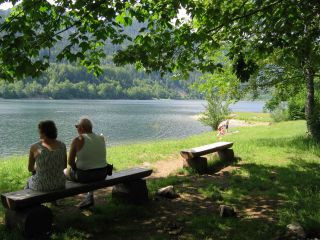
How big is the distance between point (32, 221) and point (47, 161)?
100cm

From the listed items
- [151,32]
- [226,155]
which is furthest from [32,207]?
[226,155]

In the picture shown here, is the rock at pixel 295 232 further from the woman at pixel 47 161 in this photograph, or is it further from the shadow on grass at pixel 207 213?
the woman at pixel 47 161

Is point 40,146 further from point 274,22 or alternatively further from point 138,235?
point 274,22

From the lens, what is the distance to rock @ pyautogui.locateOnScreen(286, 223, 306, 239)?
18.2 feet

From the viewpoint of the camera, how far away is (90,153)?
22.6 ft

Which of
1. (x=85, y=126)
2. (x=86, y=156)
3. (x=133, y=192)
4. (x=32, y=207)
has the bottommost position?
(x=133, y=192)

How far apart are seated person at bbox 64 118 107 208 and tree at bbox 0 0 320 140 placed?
1479mm

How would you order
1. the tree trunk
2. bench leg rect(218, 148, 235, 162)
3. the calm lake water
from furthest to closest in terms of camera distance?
the calm lake water < the tree trunk < bench leg rect(218, 148, 235, 162)

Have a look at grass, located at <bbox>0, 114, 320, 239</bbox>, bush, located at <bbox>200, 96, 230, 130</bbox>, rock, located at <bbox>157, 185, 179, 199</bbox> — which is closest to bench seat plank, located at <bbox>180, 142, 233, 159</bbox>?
grass, located at <bbox>0, 114, 320, 239</bbox>

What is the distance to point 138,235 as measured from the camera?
20.3ft

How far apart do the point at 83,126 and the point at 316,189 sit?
5.51 meters

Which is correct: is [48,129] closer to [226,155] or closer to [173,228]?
[173,228]

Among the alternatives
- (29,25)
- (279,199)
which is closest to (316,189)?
(279,199)

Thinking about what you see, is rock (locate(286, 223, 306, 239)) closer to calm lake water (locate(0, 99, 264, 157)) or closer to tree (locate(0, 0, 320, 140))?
tree (locate(0, 0, 320, 140))
